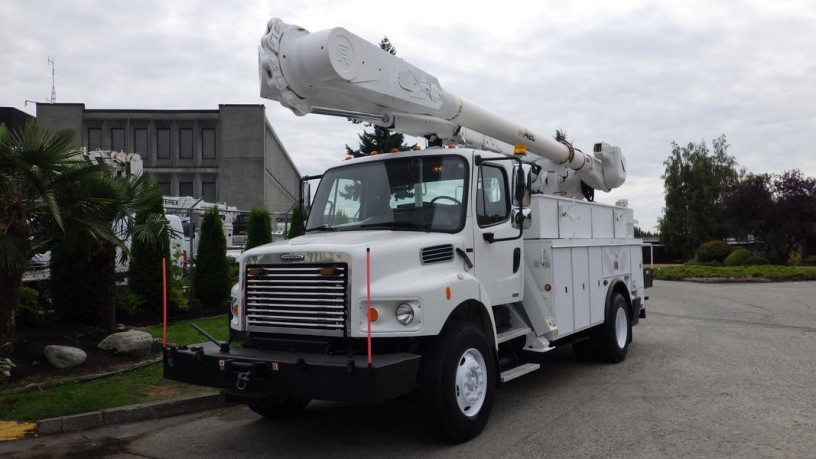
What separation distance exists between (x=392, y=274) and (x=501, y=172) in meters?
2.09

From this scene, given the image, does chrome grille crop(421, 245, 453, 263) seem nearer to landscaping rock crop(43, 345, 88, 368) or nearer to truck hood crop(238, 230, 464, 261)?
truck hood crop(238, 230, 464, 261)

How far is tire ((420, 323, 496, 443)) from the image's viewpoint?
18.2 ft

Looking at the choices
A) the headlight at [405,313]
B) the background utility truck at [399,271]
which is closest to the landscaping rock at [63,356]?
the background utility truck at [399,271]

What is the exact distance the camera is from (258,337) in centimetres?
613

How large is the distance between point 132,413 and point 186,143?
47440 millimetres

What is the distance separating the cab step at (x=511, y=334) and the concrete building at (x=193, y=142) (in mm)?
44147

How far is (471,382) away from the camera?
5984 mm

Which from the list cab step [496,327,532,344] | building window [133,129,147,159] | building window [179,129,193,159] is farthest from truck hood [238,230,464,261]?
building window [133,129,147,159]

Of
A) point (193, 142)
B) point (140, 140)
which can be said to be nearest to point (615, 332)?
point (193, 142)

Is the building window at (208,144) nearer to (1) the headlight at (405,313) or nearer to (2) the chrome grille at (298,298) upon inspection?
(2) the chrome grille at (298,298)

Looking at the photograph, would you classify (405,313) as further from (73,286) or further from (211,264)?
(211,264)

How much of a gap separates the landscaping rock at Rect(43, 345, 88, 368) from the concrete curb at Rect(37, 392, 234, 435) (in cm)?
167

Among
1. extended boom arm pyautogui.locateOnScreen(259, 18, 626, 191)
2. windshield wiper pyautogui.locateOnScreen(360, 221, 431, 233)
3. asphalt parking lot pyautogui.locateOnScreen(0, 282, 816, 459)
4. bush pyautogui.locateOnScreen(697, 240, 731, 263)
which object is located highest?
extended boom arm pyautogui.locateOnScreen(259, 18, 626, 191)

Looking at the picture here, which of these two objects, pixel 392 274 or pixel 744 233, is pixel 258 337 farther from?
pixel 744 233
